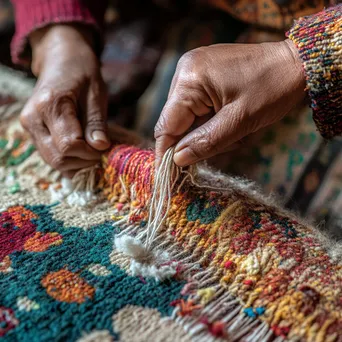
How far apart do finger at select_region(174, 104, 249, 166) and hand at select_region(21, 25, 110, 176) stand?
21 cm

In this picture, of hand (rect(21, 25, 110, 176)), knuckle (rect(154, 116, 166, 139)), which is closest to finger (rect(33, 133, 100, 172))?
hand (rect(21, 25, 110, 176))

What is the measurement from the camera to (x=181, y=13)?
53.7 inches

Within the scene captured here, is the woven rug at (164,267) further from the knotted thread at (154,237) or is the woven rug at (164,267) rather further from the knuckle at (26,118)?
the knuckle at (26,118)

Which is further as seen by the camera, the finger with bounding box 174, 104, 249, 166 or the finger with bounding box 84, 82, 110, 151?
the finger with bounding box 84, 82, 110, 151

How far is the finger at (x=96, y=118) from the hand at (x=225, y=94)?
16 centimetres

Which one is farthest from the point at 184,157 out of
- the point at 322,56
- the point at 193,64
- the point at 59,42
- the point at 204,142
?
the point at 59,42

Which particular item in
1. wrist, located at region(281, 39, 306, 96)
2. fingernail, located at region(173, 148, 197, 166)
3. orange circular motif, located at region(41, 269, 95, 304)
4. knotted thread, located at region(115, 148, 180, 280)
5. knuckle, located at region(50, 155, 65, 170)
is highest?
wrist, located at region(281, 39, 306, 96)

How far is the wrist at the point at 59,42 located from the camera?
35.9 inches

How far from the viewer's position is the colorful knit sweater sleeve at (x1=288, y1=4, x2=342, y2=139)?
0.62 m

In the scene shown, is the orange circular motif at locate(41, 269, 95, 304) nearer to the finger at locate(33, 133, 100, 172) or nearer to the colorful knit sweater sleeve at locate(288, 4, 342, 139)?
the finger at locate(33, 133, 100, 172)

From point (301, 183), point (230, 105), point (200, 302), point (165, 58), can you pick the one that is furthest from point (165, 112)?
point (165, 58)

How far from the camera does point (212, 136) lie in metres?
0.61

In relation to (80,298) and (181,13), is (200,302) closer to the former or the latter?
(80,298)

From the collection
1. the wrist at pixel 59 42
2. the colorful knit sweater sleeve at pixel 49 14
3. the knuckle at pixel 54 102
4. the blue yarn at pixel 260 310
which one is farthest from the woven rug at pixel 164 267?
the colorful knit sweater sleeve at pixel 49 14
